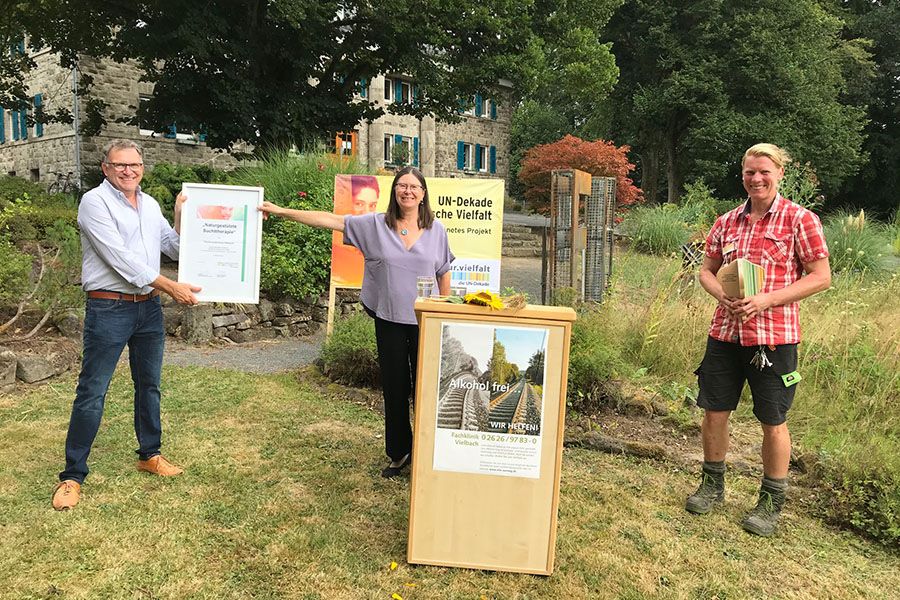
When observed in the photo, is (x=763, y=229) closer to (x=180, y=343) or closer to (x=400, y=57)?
(x=180, y=343)

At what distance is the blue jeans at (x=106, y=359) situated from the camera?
11.0 feet

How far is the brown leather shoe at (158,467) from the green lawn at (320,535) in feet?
0.23

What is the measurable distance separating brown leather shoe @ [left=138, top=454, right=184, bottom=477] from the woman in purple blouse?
54.1 inches

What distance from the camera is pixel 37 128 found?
922 inches

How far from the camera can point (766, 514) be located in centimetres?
344

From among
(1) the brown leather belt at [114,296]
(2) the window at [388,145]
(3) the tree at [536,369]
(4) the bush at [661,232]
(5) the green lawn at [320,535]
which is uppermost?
(2) the window at [388,145]

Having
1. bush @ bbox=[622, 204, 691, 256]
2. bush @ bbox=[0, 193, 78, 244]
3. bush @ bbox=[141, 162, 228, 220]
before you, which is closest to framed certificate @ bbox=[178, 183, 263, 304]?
bush @ bbox=[0, 193, 78, 244]

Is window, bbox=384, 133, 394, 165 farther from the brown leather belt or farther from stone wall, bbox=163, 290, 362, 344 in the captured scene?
the brown leather belt

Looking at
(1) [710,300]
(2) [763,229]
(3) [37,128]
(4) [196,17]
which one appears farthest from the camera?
(3) [37,128]

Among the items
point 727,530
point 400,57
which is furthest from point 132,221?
point 400,57

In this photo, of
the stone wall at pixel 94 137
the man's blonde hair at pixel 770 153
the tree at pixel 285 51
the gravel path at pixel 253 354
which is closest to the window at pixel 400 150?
the stone wall at pixel 94 137

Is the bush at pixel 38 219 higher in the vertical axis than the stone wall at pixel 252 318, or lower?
higher

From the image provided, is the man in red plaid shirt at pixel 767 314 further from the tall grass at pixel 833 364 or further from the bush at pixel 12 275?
the bush at pixel 12 275

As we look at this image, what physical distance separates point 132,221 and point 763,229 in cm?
328
